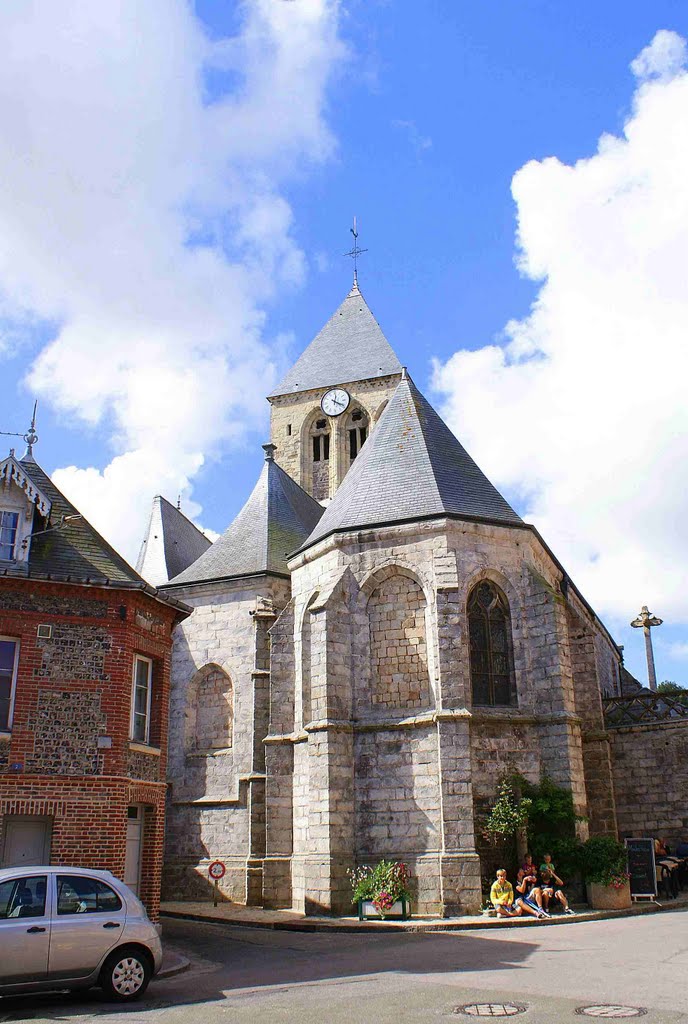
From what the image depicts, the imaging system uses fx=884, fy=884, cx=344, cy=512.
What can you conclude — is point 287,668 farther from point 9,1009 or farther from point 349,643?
point 9,1009

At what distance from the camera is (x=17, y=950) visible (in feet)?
25.5

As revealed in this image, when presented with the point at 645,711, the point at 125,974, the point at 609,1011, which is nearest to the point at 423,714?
the point at 645,711

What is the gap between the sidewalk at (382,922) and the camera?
13.8m

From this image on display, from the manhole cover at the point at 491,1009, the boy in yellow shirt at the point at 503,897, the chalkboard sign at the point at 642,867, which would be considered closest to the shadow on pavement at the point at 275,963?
the boy in yellow shirt at the point at 503,897

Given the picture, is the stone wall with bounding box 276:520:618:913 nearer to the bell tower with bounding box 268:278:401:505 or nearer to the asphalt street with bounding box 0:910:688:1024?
the asphalt street with bounding box 0:910:688:1024

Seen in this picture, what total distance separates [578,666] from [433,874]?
6225mm

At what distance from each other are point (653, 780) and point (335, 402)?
787 inches

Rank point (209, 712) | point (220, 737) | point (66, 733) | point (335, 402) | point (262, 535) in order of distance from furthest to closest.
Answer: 1. point (335, 402)
2. point (262, 535)
3. point (209, 712)
4. point (220, 737)
5. point (66, 733)

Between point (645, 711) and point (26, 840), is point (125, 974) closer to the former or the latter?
point (26, 840)

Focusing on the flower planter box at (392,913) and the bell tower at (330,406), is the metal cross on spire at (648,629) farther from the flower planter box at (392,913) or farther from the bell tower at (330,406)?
the flower planter box at (392,913)

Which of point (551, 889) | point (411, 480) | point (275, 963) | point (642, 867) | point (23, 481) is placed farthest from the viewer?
point (411, 480)

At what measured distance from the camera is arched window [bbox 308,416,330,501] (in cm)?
3544

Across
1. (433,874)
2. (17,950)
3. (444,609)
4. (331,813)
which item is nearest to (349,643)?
(444,609)

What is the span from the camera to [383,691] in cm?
1717
